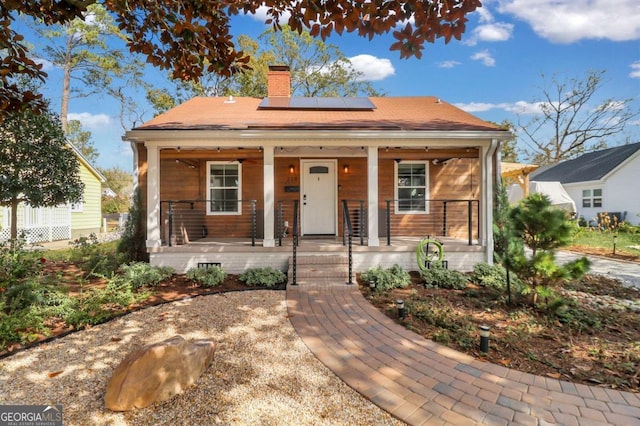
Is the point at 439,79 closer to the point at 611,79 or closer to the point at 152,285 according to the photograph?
the point at 152,285

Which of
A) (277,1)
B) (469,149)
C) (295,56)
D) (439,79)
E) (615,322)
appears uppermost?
(295,56)

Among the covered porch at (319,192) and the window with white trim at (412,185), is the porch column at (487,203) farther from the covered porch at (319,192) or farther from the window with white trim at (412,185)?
the window with white trim at (412,185)

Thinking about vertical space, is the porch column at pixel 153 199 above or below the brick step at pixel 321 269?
above

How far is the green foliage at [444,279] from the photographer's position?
5688 mm

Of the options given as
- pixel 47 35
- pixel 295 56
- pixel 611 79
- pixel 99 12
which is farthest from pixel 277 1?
pixel 611 79

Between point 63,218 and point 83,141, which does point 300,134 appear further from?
point 83,141

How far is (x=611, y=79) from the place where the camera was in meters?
24.3

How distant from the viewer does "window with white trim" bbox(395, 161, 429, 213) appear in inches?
351

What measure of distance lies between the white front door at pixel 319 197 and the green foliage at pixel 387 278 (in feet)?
10.0

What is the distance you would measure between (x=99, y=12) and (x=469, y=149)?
871 inches

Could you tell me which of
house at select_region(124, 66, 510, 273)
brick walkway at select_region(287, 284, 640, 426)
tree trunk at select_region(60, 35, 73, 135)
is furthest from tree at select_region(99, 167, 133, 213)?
brick walkway at select_region(287, 284, 640, 426)

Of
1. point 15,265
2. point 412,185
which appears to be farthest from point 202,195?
point 412,185

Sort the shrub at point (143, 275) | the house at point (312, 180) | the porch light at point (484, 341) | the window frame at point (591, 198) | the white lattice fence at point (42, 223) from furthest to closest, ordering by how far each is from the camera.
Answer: the window frame at point (591, 198), the white lattice fence at point (42, 223), the house at point (312, 180), the shrub at point (143, 275), the porch light at point (484, 341)

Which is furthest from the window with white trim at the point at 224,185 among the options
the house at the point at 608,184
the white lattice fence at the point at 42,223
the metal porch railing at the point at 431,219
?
the house at the point at 608,184
